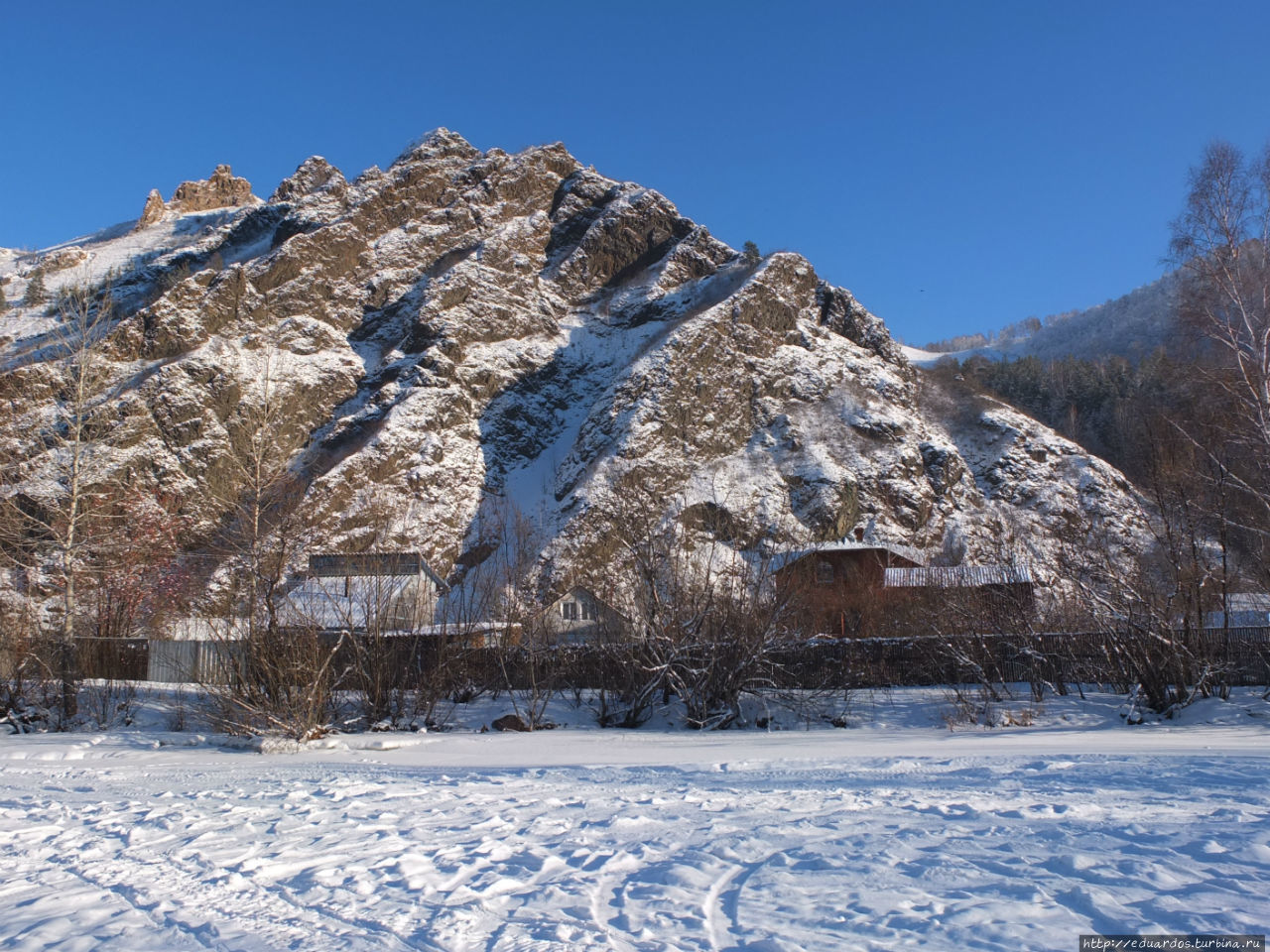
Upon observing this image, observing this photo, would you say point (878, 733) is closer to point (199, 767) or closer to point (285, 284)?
point (199, 767)

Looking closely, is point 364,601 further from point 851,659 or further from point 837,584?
point 837,584

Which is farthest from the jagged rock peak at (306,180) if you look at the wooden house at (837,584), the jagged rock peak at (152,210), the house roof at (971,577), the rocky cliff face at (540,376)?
the house roof at (971,577)

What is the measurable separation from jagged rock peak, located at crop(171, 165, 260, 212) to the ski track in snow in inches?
5844

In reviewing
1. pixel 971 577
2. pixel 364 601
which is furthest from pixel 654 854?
pixel 971 577

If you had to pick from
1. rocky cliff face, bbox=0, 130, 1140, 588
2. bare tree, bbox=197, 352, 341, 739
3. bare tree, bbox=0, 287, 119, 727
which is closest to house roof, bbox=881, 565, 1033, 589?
bare tree, bbox=197, 352, 341, 739

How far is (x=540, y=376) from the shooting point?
3027 inches

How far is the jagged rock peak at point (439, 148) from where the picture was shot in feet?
305

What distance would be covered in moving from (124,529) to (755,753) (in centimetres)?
1939

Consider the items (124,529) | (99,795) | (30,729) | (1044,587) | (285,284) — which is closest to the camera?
(99,795)

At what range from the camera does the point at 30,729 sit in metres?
15.9

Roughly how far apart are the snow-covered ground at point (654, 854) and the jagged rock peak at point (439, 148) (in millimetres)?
94074

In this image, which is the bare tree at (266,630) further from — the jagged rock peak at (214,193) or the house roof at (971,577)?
the jagged rock peak at (214,193)

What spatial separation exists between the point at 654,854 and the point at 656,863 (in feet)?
0.67

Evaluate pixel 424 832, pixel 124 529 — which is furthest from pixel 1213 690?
pixel 124 529
